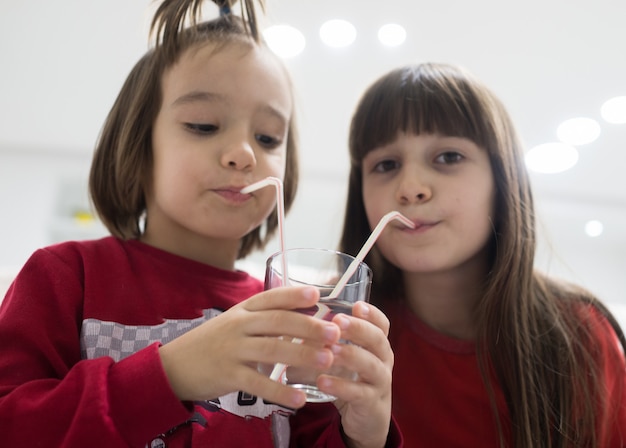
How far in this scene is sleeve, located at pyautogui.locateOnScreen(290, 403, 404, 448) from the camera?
2.11ft

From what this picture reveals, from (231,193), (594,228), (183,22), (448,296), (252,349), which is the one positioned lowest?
(594,228)

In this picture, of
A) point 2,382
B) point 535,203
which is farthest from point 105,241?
point 535,203

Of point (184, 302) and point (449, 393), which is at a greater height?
point (184, 302)

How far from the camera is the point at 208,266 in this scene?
0.84 m

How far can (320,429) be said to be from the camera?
0.73m

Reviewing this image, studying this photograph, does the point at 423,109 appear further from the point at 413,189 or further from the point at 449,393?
the point at 449,393

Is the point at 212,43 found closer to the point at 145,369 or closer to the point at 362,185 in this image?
the point at 362,185

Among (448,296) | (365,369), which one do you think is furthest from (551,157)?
(365,369)

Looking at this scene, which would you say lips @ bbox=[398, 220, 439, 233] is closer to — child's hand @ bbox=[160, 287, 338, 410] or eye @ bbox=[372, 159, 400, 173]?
eye @ bbox=[372, 159, 400, 173]

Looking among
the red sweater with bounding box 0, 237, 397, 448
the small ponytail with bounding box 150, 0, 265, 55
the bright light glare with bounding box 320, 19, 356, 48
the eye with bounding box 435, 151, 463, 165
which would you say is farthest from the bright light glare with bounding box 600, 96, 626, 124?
the red sweater with bounding box 0, 237, 397, 448

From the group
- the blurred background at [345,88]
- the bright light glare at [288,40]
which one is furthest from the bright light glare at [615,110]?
the bright light glare at [288,40]

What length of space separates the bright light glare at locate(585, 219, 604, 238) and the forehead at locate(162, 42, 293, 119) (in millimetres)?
2833

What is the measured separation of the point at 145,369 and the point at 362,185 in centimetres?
61

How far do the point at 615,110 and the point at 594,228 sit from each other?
1.19 meters
